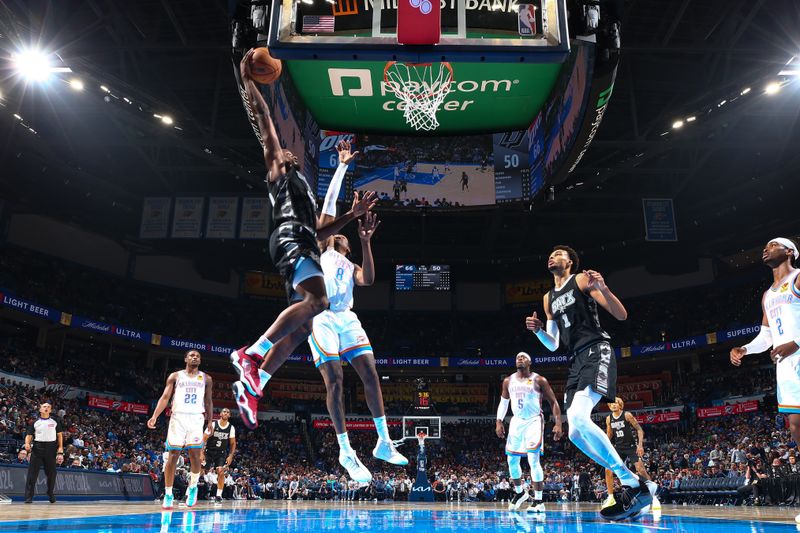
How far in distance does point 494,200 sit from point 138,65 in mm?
12167

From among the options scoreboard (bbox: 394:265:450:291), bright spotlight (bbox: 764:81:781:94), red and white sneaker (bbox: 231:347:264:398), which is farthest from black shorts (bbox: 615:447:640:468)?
scoreboard (bbox: 394:265:450:291)

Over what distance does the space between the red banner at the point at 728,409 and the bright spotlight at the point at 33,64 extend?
30.4m

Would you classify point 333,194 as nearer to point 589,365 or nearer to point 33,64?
point 589,365

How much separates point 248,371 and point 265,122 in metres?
1.83

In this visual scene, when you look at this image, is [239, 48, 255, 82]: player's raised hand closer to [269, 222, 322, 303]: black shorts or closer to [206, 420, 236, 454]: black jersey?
[269, 222, 322, 303]: black shorts

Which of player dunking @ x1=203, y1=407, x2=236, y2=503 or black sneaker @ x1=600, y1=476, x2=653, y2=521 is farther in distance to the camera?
player dunking @ x1=203, y1=407, x2=236, y2=503

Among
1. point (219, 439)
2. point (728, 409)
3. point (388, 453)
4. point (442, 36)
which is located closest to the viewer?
point (388, 453)

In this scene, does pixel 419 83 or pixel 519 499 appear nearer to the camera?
pixel 519 499

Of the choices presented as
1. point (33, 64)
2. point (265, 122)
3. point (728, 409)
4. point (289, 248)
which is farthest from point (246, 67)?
point (728, 409)

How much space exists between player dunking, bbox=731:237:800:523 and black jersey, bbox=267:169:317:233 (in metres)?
4.38

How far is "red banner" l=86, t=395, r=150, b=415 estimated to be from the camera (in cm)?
2931

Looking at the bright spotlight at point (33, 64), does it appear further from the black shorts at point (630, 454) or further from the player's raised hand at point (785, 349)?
the player's raised hand at point (785, 349)

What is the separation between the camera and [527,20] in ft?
22.2

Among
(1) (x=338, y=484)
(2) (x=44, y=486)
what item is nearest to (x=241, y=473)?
(1) (x=338, y=484)
